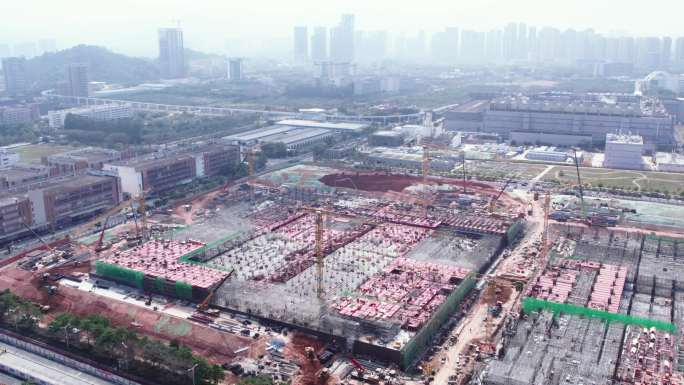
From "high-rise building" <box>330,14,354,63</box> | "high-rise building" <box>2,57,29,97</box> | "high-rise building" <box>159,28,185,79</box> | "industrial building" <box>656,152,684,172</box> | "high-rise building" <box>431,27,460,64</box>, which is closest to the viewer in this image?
"industrial building" <box>656,152,684,172</box>

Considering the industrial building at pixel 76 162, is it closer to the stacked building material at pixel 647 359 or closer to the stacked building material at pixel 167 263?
the stacked building material at pixel 167 263

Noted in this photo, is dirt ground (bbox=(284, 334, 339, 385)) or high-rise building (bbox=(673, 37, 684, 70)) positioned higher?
high-rise building (bbox=(673, 37, 684, 70))

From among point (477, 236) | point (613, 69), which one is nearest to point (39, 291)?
point (477, 236)

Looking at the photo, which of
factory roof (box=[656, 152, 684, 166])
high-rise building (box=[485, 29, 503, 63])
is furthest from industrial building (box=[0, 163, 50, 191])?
high-rise building (box=[485, 29, 503, 63])

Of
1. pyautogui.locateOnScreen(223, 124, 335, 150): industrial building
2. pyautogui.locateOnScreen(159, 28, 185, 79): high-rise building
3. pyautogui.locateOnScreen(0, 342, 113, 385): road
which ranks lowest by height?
pyautogui.locateOnScreen(0, 342, 113, 385): road

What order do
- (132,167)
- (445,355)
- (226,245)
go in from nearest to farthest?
1. (445,355)
2. (226,245)
3. (132,167)

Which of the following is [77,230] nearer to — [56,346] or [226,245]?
[226,245]

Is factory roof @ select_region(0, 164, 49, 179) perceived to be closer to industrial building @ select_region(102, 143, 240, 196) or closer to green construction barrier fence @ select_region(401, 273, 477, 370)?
industrial building @ select_region(102, 143, 240, 196)
